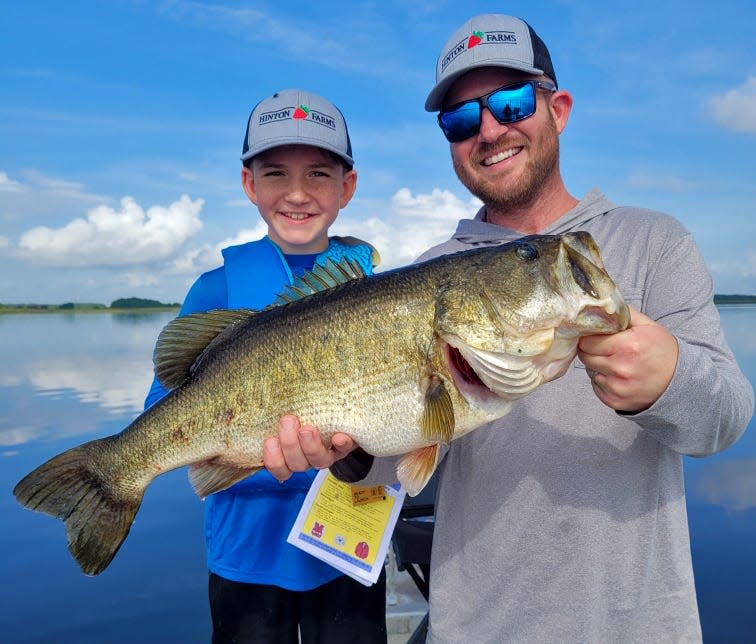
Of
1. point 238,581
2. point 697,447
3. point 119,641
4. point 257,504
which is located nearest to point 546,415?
point 697,447

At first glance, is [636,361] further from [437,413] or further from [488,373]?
[437,413]

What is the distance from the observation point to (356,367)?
252 cm

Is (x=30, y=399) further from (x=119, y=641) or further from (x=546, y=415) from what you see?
(x=546, y=415)

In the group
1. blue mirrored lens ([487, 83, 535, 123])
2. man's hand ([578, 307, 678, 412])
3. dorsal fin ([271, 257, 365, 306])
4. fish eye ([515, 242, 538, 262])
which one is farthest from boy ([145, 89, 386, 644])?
man's hand ([578, 307, 678, 412])

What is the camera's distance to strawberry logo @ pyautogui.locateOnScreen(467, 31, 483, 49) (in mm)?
3113

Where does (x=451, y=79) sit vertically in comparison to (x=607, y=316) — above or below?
above

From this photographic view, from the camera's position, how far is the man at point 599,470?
2.00 m

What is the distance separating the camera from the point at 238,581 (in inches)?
135

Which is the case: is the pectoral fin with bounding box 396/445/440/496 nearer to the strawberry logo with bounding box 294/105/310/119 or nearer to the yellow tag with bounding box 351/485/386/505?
the yellow tag with bounding box 351/485/386/505

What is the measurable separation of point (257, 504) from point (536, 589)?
1750 millimetres

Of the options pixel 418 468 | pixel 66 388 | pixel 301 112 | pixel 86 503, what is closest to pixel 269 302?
pixel 301 112

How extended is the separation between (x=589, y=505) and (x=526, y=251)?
1.10m

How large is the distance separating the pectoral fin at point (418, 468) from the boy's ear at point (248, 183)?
91.1 inches

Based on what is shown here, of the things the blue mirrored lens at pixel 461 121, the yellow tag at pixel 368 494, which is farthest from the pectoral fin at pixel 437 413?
the blue mirrored lens at pixel 461 121
